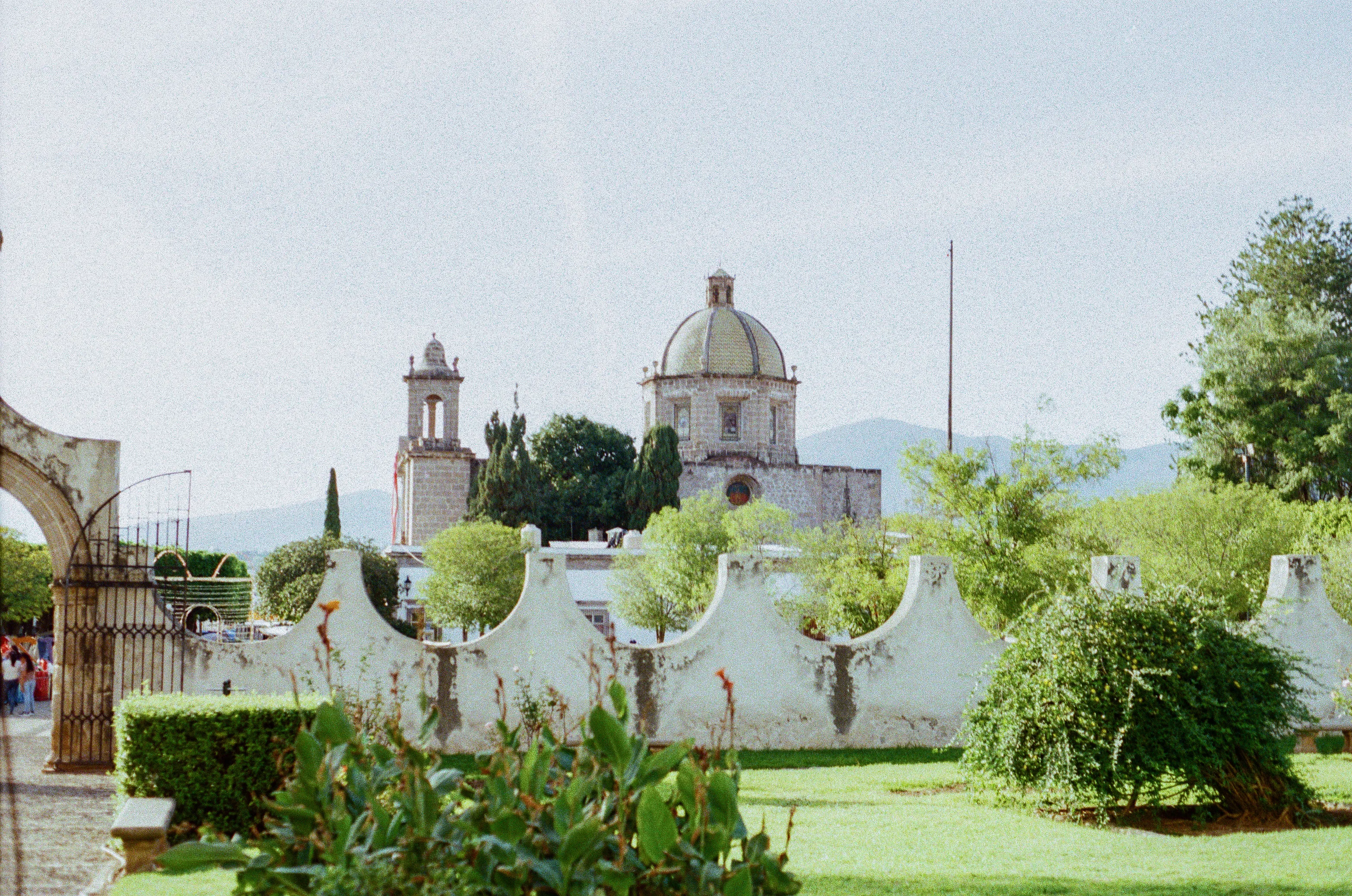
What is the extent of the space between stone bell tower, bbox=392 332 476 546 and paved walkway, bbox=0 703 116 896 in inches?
1730

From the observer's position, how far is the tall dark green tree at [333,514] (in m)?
47.8

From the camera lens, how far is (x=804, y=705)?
1491 centimetres

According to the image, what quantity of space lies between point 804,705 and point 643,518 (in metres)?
40.8

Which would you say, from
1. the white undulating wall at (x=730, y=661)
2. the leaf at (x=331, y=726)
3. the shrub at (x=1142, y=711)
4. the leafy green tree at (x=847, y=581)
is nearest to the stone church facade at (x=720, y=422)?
the leafy green tree at (x=847, y=581)

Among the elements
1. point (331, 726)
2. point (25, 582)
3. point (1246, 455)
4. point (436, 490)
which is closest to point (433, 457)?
point (436, 490)

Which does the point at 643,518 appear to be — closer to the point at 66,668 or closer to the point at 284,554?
the point at 284,554

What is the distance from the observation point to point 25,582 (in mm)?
34812

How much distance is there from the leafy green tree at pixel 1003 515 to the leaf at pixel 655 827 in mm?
15440

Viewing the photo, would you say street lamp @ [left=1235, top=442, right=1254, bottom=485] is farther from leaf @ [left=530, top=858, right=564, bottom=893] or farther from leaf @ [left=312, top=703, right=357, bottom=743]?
leaf @ [left=530, top=858, right=564, bottom=893]

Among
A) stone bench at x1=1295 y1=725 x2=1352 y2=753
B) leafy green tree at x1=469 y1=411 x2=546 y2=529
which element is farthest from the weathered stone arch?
leafy green tree at x1=469 y1=411 x2=546 y2=529

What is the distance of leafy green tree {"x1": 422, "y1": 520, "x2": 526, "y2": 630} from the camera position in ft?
128

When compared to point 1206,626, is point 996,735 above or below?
below

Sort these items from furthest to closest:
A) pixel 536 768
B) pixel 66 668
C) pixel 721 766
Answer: pixel 66 668 < pixel 721 766 < pixel 536 768

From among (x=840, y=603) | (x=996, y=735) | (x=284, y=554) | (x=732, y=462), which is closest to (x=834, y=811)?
(x=996, y=735)
